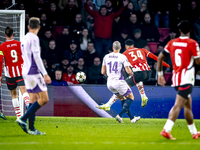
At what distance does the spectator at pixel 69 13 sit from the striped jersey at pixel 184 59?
7.38 meters

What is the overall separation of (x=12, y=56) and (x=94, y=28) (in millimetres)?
4728

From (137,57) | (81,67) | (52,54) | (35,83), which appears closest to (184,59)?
(35,83)

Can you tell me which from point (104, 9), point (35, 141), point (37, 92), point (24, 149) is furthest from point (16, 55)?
point (104, 9)

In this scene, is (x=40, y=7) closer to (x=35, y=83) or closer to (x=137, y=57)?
(x=137, y=57)

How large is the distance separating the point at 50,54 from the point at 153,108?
3847 mm

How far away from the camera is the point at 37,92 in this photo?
5496mm

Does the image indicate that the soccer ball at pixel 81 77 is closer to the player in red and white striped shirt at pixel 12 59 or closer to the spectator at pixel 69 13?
the spectator at pixel 69 13

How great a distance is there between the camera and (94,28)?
12023 mm

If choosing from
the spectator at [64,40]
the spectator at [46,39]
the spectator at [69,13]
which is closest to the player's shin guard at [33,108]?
the spectator at [64,40]

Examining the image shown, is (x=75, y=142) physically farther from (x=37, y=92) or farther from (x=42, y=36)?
(x=42, y=36)

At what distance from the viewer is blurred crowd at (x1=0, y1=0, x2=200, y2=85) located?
36.9 ft

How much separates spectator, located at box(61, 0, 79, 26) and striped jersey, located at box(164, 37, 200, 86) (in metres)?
7.38

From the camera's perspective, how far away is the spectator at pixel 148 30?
1184 cm

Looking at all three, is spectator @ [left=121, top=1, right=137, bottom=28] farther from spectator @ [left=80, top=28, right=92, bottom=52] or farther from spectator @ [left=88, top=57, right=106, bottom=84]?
spectator @ [left=88, top=57, right=106, bottom=84]
